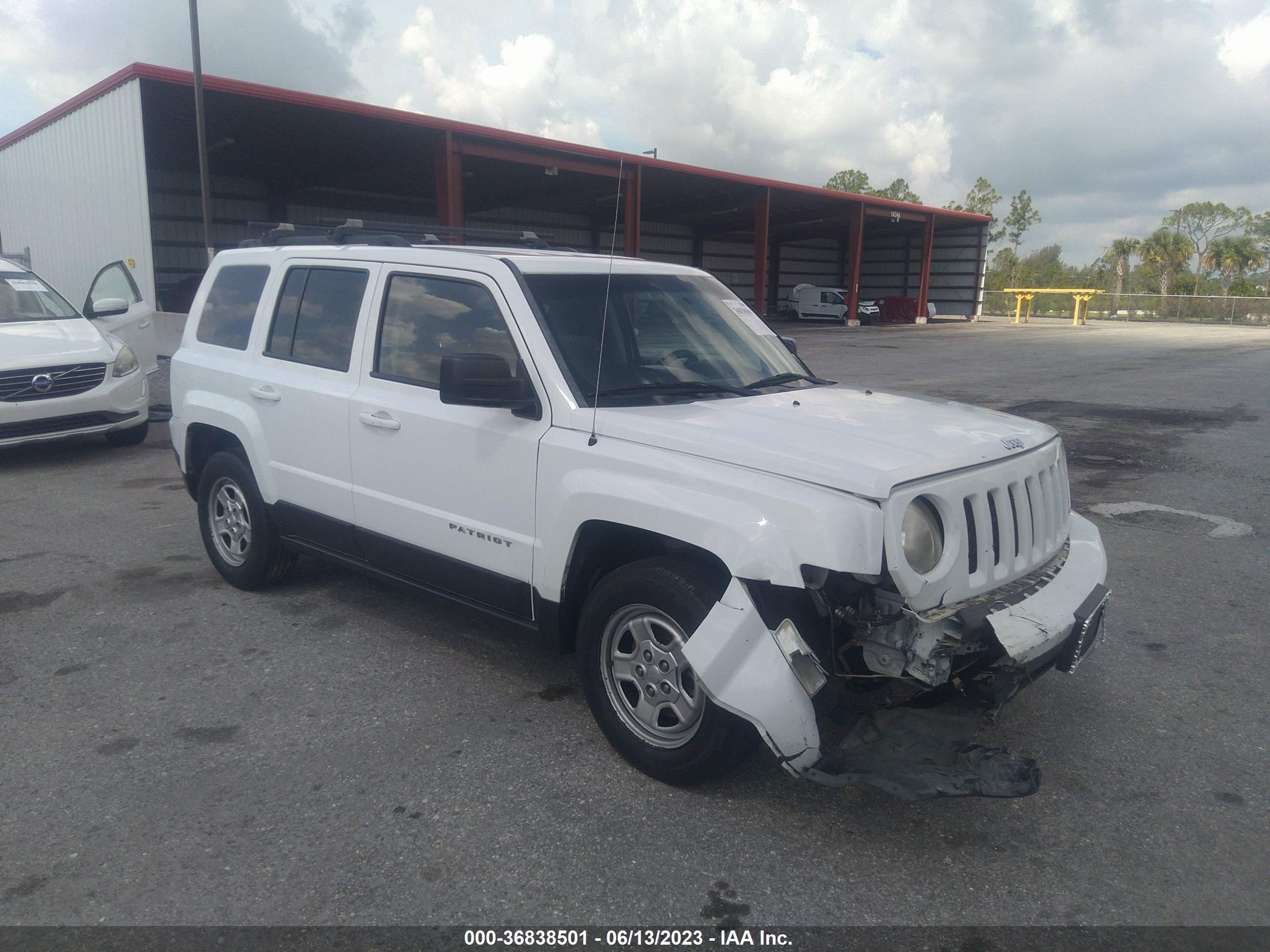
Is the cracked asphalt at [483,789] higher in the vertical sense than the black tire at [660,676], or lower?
lower

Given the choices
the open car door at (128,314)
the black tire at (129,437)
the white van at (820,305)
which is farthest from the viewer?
the white van at (820,305)

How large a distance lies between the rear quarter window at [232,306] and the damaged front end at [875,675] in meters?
3.37

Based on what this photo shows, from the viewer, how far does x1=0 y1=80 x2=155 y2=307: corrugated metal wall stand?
17969 mm

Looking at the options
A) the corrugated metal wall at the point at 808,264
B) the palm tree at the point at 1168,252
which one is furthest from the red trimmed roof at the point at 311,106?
the palm tree at the point at 1168,252

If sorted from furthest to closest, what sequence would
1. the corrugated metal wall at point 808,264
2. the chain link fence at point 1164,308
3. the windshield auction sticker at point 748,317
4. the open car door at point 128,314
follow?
the corrugated metal wall at point 808,264, the chain link fence at point 1164,308, the open car door at point 128,314, the windshield auction sticker at point 748,317

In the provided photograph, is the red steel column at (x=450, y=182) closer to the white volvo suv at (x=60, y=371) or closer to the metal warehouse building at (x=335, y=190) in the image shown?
the metal warehouse building at (x=335, y=190)

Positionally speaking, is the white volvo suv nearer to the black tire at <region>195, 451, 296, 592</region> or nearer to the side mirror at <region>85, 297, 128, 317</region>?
the side mirror at <region>85, 297, 128, 317</region>

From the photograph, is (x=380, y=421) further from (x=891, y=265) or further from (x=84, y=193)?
→ (x=891, y=265)

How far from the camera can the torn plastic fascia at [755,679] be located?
272cm

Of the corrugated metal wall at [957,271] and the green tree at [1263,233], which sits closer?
the corrugated metal wall at [957,271]

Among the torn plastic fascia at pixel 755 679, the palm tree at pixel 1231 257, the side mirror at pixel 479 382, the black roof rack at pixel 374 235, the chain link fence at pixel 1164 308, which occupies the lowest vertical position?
the torn plastic fascia at pixel 755 679

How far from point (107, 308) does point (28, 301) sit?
27.4 inches

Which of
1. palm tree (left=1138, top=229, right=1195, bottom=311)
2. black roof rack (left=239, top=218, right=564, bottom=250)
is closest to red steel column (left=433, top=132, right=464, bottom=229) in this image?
black roof rack (left=239, top=218, right=564, bottom=250)

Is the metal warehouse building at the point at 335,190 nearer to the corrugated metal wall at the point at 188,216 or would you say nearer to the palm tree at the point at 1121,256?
the corrugated metal wall at the point at 188,216
